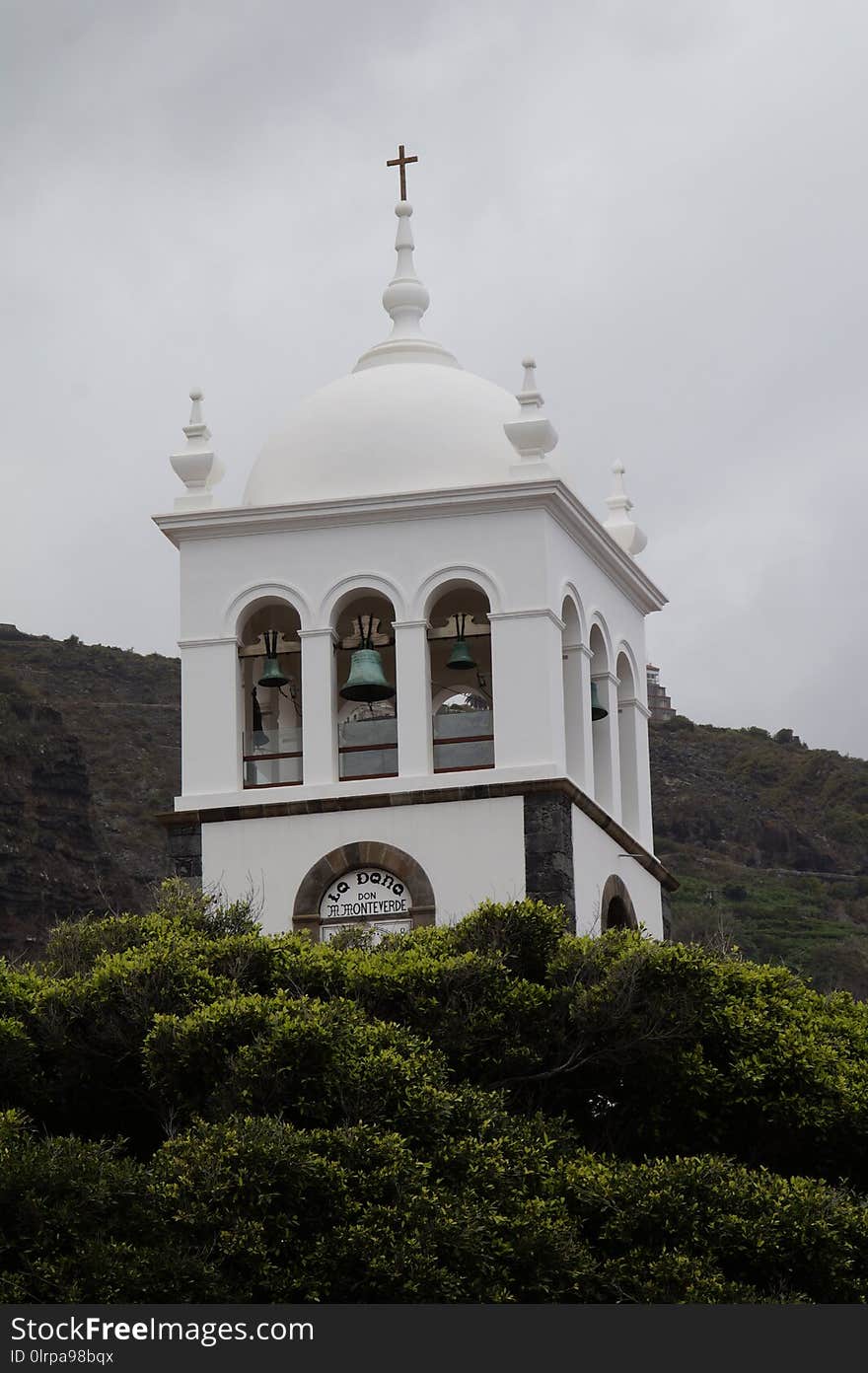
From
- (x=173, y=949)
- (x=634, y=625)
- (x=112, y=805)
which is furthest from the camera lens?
(x=112, y=805)

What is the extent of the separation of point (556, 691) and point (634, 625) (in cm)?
353

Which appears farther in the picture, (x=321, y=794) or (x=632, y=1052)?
(x=321, y=794)

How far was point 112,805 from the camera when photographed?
2611 inches

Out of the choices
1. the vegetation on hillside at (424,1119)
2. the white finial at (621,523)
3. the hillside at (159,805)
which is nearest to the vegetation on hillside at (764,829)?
the hillside at (159,805)

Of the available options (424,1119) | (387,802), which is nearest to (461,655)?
(387,802)

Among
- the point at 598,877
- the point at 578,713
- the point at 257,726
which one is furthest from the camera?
the point at 257,726

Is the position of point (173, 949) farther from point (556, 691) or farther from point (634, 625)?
point (634, 625)

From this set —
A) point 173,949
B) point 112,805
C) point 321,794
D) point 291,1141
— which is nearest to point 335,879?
point 321,794

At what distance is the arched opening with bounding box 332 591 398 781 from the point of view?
26.3 meters

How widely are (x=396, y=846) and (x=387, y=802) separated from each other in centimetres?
45

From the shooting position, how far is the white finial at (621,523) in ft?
Result: 96.3

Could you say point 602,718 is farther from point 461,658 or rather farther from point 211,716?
point 211,716

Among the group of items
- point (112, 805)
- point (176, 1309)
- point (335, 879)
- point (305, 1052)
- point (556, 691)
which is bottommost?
point (176, 1309)

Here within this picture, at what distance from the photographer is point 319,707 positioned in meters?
26.3
